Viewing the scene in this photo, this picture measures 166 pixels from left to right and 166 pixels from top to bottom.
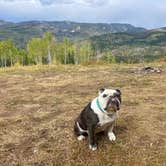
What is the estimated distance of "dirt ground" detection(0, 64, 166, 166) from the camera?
8422mm

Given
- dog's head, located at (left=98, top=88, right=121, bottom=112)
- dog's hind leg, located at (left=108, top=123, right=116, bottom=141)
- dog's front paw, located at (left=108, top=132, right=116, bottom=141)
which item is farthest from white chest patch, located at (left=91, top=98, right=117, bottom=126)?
dog's front paw, located at (left=108, top=132, right=116, bottom=141)

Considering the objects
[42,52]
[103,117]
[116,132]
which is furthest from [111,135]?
[42,52]

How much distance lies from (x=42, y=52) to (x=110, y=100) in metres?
92.3

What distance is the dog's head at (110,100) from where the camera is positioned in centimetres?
785

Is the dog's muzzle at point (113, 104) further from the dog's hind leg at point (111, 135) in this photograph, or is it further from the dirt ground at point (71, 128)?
the dirt ground at point (71, 128)

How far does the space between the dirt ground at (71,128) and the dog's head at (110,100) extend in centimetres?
125

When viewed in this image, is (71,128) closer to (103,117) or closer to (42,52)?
(103,117)

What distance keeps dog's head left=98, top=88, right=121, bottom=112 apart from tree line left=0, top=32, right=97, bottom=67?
8042 centimetres

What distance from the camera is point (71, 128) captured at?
396 inches

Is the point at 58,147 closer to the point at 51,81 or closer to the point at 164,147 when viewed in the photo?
the point at 164,147

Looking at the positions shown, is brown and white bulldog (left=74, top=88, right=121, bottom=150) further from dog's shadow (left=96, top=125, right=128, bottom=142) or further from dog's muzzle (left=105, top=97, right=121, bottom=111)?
dog's shadow (left=96, top=125, right=128, bottom=142)

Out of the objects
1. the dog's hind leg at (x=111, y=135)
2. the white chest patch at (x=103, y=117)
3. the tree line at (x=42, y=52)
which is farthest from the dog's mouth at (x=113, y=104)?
the tree line at (x=42, y=52)

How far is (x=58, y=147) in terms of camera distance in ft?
29.5

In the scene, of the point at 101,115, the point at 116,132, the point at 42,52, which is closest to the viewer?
the point at 101,115
